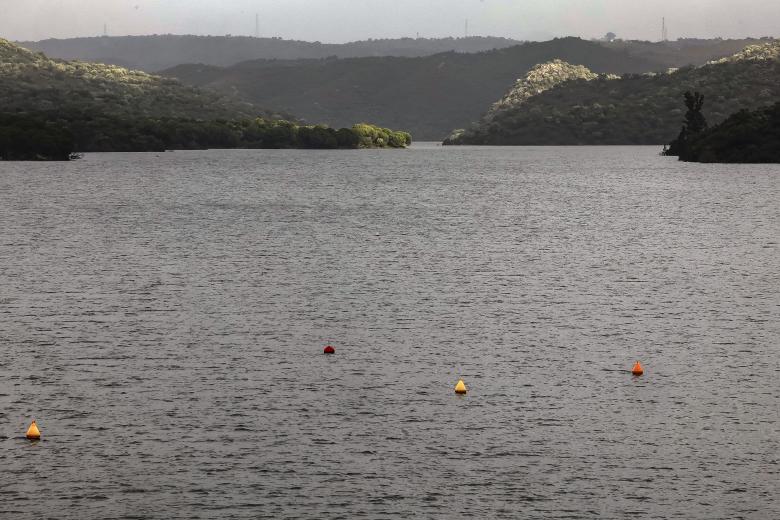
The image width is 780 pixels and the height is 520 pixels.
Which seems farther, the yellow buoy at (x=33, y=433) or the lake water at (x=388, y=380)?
the yellow buoy at (x=33, y=433)

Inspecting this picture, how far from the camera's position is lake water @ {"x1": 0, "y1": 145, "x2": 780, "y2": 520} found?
2491 centimetres

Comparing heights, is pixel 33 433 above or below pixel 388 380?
above

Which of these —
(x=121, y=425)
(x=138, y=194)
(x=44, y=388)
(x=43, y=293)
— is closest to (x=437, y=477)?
(x=121, y=425)

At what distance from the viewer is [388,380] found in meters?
36.0

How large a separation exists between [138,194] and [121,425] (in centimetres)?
12539

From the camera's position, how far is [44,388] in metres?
34.3

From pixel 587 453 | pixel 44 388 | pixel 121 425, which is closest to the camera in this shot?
pixel 587 453

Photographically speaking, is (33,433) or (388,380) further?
(388,380)

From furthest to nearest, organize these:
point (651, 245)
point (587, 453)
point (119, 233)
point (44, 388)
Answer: point (119, 233)
point (651, 245)
point (44, 388)
point (587, 453)

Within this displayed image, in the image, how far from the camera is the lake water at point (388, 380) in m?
24.9

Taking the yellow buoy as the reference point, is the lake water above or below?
below

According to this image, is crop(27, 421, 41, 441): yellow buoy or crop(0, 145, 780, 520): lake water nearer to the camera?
crop(0, 145, 780, 520): lake water

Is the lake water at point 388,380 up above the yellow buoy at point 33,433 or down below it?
below

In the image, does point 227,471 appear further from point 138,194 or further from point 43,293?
point 138,194
